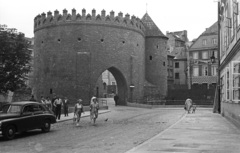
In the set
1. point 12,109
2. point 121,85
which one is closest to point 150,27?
point 121,85

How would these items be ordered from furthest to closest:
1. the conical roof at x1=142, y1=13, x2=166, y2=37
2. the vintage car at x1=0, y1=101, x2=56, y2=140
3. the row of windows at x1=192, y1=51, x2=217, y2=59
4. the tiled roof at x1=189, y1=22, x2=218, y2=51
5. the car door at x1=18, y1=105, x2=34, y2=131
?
the row of windows at x1=192, y1=51, x2=217, y2=59 → the tiled roof at x1=189, y1=22, x2=218, y2=51 → the conical roof at x1=142, y1=13, x2=166, y2=37 → the car door at x1=18, y1=105, x2=34, y2=131 → the vintage car at x1=0, y1=101, x2=56, y2=140

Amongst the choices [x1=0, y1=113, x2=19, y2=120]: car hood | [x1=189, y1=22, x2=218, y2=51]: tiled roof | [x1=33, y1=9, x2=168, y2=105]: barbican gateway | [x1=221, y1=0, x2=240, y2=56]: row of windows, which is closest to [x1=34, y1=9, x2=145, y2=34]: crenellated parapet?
[x1=33, y1=9, x2=168, y2=105]: barbican gateway

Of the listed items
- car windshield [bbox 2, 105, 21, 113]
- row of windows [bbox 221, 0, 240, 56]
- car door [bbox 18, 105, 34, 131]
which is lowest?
car door [bbox 18, 105, 34, 131]

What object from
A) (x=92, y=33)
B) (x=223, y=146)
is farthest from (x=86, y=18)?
(x=223, y=146)

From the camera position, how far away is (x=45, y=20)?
43.1 metres

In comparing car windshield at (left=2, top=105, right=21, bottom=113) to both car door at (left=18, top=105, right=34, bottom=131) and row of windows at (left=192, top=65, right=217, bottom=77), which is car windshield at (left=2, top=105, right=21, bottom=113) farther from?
row of windows at (left=192, top=65, right=217, bottom=77)

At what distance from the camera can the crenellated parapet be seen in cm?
4131

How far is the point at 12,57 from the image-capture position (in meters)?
22.7

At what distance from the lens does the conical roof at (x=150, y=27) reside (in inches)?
1994

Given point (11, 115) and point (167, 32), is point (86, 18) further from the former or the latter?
point (167, 32)

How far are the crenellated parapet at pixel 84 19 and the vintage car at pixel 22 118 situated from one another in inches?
1048

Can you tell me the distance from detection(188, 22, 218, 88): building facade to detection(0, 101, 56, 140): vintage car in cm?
4731

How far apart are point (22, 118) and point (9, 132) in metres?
0.95

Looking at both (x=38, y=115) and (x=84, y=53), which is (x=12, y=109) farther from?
(x=84, y=53)
